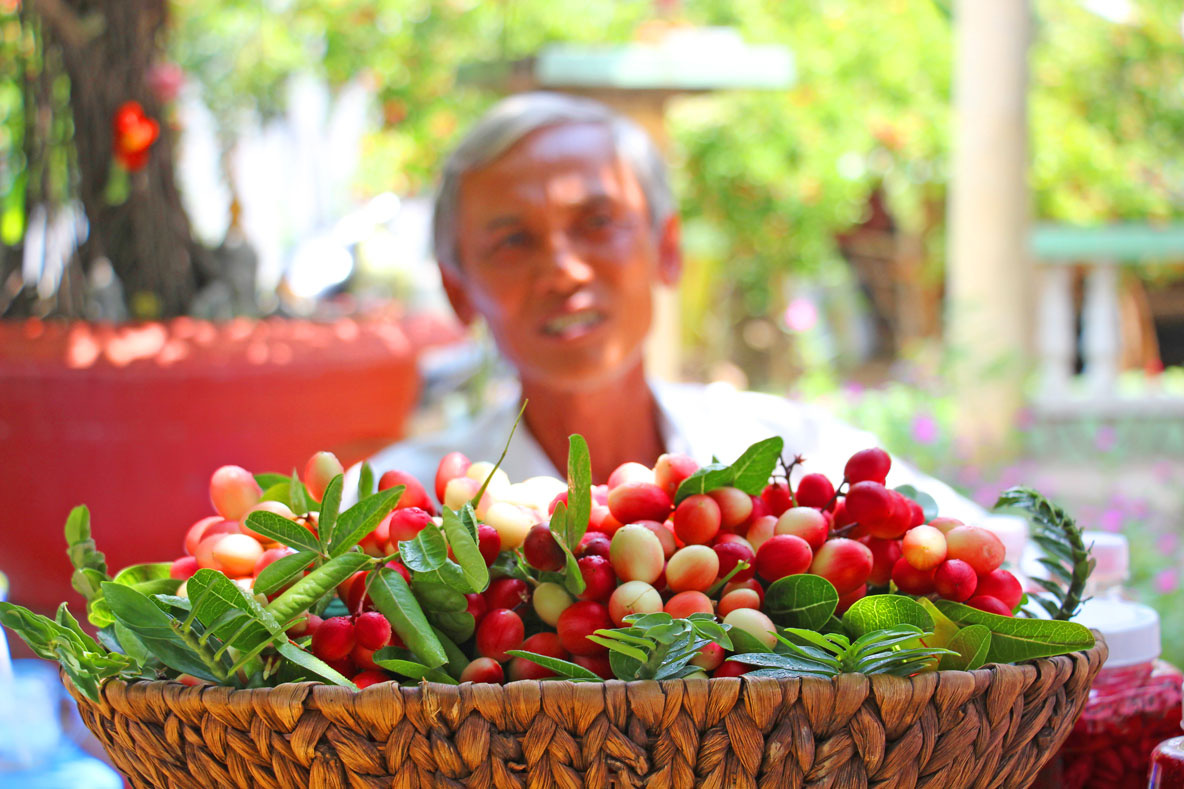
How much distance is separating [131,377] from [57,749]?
3.61 ft

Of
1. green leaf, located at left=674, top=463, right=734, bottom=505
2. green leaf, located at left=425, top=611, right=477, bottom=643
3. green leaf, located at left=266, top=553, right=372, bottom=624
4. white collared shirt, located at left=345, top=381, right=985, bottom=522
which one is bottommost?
white collared shirt, located at left=345, top=381, right=985, bottom=522

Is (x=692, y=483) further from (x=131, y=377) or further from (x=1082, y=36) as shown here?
(x=1082, y=36)

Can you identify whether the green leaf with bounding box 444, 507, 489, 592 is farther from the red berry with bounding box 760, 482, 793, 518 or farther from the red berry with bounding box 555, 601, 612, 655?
the red berry with bounding box 760, 482, 793, 518

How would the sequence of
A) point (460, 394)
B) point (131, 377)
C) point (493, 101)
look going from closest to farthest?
point (131, 377), point (493, 101), point (460, 394)

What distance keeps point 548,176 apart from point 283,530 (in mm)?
683

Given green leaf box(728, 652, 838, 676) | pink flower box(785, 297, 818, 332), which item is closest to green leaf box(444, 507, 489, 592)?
green leaf box(728, 652, 838, 676)

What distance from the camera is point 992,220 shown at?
3.52m

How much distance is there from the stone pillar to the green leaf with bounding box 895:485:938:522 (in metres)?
2.91

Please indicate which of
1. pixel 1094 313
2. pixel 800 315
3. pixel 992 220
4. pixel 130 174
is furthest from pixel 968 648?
pixel 800 315

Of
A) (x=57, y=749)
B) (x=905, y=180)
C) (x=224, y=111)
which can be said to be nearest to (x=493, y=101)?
(x=224, y=111)

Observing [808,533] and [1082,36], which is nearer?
[808,533]

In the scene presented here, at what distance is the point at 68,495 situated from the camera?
6.11 ft

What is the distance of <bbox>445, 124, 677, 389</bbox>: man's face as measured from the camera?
1113 millimetres

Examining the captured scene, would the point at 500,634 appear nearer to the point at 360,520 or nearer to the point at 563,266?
the point at 360,520
